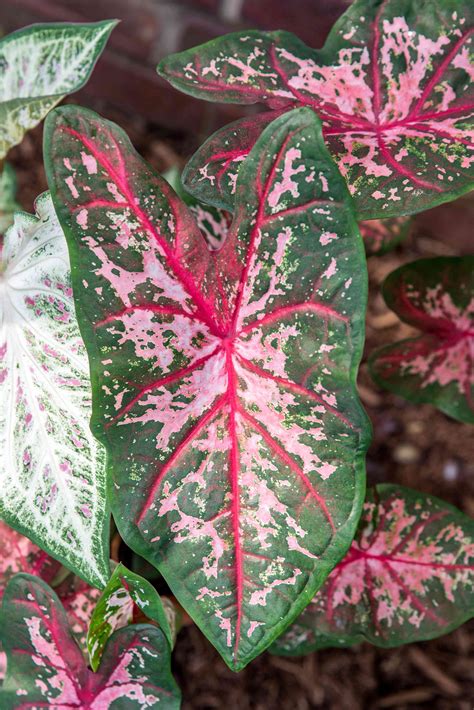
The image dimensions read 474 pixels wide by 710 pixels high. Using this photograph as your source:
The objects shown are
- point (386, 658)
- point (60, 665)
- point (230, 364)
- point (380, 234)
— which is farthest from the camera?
point (386, 658)

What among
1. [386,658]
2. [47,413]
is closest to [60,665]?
[47,413]

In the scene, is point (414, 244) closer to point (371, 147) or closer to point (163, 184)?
point (371, 147)

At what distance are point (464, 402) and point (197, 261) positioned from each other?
65 cm

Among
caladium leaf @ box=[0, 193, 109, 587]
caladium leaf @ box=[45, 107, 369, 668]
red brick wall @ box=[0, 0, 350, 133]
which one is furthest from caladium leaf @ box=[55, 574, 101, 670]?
red brick wall @ box=[0, 0, 350, 133]

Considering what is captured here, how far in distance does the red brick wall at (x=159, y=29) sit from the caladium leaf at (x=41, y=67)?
2.73ft

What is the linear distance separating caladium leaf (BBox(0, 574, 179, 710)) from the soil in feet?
2.07

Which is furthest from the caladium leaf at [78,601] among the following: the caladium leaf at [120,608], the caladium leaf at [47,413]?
the caladium leaf at [47,413]

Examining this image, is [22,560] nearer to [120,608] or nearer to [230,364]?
[120,608]

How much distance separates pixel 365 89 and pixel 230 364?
0.37m

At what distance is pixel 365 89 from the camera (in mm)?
838

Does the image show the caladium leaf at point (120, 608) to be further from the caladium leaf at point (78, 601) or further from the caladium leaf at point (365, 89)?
the caladium leaf at point (365, 89)

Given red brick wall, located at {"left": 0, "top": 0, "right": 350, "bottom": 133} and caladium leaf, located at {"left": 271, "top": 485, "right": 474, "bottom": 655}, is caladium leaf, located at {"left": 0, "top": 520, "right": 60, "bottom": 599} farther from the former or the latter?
red brick wall, located at {"left": 0, "top": 0, "right": 350, "bottom": 133}

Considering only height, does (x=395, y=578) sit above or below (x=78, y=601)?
below

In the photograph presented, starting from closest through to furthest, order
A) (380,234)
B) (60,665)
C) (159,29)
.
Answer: (60,665), (380,234), (159,29)
